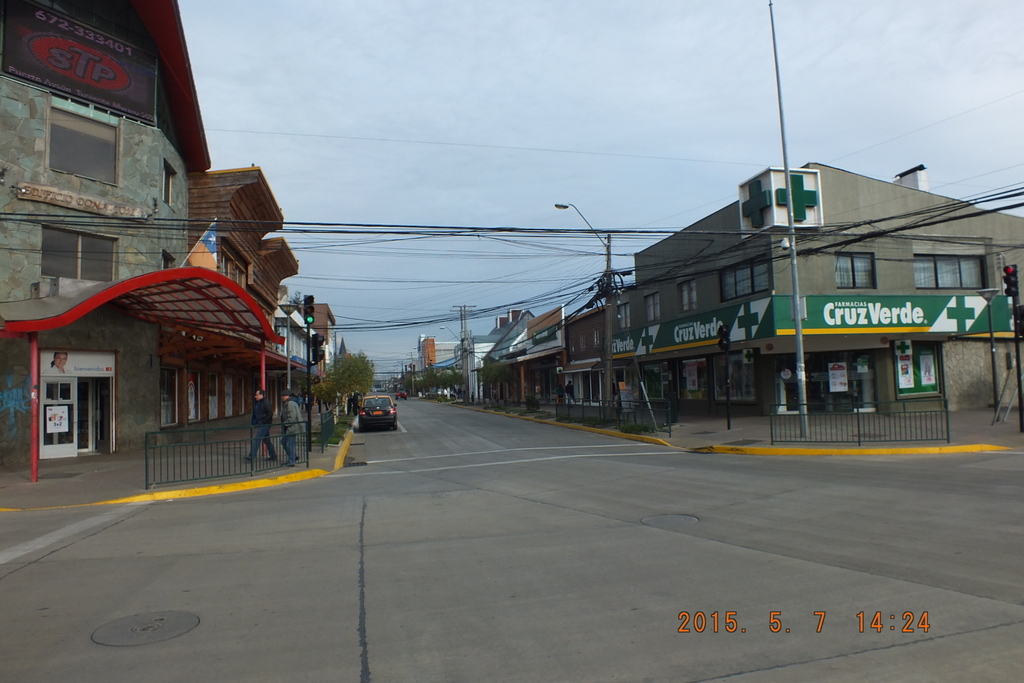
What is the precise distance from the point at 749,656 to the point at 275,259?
3943cm

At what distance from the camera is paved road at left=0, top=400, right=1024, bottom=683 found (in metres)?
4.52

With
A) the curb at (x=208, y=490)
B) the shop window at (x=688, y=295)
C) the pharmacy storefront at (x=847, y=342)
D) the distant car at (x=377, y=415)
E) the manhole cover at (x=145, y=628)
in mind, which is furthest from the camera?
→ the distant car at (x=377, y=415)

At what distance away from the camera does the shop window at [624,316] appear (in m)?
38.2

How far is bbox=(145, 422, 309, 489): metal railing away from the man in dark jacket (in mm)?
24

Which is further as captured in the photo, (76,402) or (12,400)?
(76,402)

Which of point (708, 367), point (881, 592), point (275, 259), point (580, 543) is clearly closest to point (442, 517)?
point (580, 543)

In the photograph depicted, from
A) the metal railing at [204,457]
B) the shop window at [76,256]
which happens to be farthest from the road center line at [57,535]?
the shop window at [76,256]

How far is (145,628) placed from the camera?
17.6 ft

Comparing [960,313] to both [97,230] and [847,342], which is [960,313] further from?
[97,230]

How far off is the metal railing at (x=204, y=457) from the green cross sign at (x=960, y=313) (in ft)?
77.1

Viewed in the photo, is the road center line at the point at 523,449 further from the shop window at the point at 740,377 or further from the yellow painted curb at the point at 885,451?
the shop window at the point at 740,377

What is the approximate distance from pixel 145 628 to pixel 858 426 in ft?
54.5

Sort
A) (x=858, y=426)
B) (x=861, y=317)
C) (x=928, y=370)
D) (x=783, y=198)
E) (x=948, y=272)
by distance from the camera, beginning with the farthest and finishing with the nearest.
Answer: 1. (x=948, y=272)
2. (x=928, y=370)
3. (x=783, y=198)
4. (x=861, y=317)
5. (x=858, y=426)
